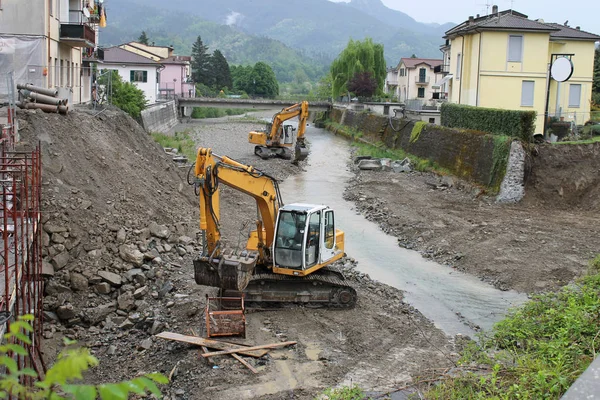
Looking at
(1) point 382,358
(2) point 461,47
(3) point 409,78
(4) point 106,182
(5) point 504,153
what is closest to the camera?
(1) point 382,358

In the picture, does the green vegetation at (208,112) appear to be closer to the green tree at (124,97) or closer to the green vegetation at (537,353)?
the green tree at (124,97)

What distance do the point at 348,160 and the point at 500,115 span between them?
52.1 ft

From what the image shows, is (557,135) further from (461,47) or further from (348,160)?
(348,160)

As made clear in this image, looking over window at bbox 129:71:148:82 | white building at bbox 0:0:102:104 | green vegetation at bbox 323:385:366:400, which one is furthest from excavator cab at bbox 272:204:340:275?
window at bbox 129:71:148:82

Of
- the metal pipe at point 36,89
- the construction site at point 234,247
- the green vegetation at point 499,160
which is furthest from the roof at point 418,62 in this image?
the metal pipe at point 36,89

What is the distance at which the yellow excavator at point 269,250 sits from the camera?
45.4 feet

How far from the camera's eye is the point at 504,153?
97.4 ft

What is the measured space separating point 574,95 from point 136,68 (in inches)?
1583

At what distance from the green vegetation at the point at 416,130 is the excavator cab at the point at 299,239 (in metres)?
27.9

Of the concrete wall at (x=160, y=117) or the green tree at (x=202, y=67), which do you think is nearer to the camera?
the concrete wall at (x=160, y=117)

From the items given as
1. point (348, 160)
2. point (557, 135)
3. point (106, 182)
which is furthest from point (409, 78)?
point (106, 182)

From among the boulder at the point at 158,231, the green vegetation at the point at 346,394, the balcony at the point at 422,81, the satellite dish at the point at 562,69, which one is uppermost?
the balcony at the point at 422,81

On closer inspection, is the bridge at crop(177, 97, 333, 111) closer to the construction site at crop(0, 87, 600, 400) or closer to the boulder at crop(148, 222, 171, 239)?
the construction site at crop(0, 87, 600, 400)

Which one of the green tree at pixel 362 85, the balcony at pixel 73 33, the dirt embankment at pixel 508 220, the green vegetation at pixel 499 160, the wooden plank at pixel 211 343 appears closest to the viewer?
the wooden plank at pixel 211 343
